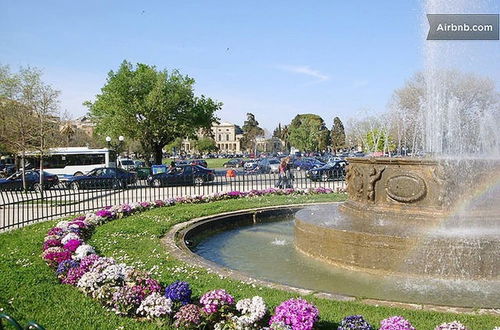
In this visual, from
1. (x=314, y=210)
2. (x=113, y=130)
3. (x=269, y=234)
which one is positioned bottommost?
(x=269, y=234)

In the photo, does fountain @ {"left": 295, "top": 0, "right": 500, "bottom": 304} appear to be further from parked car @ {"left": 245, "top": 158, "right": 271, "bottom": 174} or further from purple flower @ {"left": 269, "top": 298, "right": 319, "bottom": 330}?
parked car @ {"left": 245, "top": 158, "right": 271, "bottom": 174}

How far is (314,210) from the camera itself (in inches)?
443

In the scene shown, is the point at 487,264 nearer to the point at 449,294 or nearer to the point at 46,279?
the point at 449,294

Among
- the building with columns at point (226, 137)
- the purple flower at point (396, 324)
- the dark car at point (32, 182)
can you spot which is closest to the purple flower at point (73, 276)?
the purple flower at point (396, 324)

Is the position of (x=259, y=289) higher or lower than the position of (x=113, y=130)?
lower

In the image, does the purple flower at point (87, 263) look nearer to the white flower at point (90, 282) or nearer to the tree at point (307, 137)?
the white flower at point (90, 282)

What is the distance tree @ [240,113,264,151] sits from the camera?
133125mm

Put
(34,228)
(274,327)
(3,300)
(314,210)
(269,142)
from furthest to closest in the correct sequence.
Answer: (269,142) < (34,228) < (314,210) < (3,300) < (274,327)

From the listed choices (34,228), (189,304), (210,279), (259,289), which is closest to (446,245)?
(259,289)

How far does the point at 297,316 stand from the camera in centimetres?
464

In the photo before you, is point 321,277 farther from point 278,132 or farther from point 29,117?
point 278,132

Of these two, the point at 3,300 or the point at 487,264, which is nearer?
the point at 3,300

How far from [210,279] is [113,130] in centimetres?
3546

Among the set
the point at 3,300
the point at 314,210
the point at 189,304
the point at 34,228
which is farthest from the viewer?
the point at 34,228
